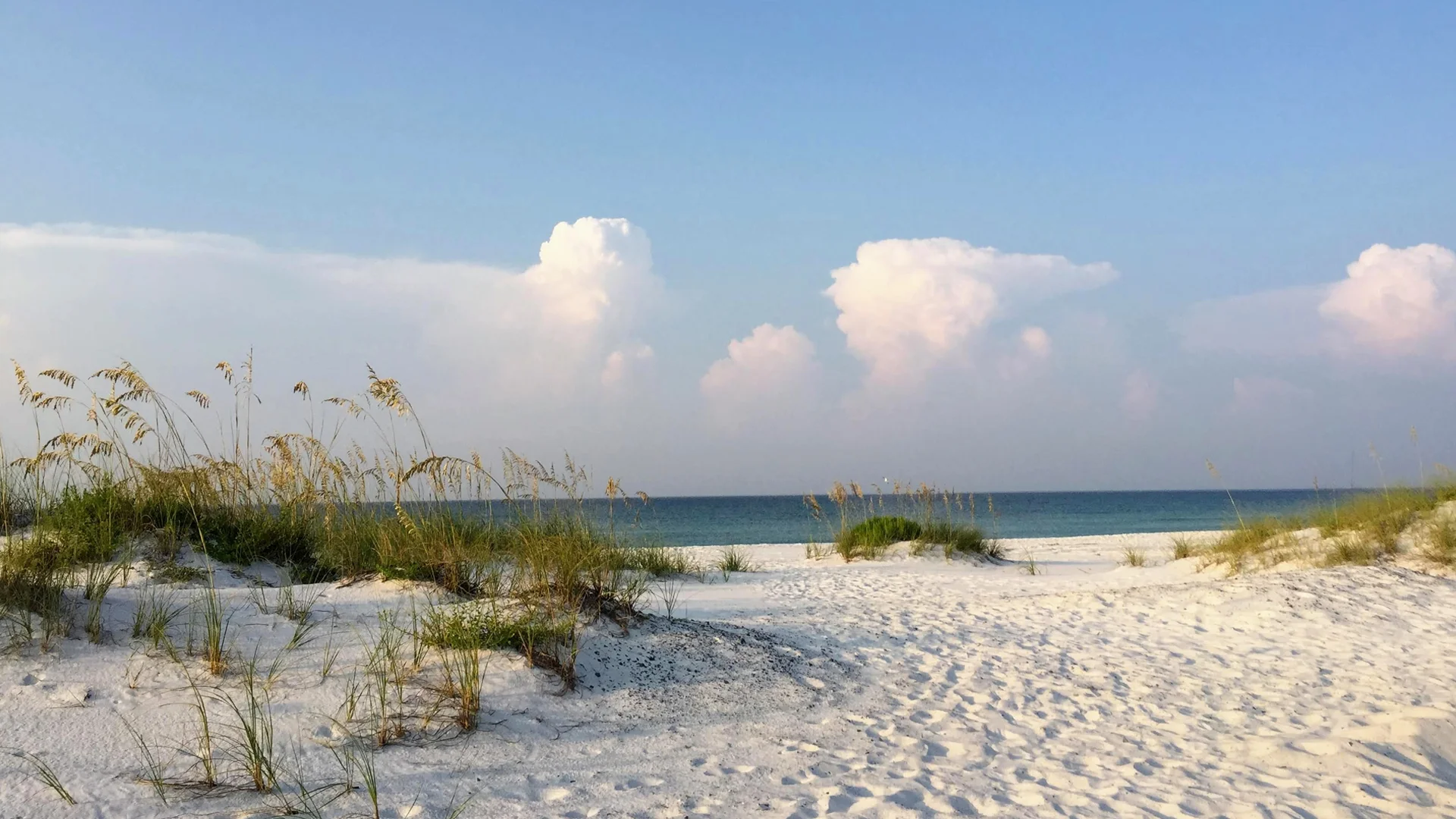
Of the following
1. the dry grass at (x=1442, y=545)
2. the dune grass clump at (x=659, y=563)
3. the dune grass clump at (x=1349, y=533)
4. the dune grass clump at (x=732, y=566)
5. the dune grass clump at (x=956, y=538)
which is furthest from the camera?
the dune grass clump at (x=956, y=538)

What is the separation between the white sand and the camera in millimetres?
3729

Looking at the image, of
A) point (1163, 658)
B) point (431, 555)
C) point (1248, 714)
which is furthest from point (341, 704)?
point (1163, 658)

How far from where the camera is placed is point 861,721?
498 cm

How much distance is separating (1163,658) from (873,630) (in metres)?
2.23

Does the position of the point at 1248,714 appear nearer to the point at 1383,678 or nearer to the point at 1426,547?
the point at 1383,678

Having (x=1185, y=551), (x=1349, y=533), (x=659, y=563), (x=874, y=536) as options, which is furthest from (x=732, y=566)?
(x=1349, y=533)

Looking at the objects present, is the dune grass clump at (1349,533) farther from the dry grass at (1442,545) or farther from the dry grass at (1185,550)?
the dry grass at (1185,550)

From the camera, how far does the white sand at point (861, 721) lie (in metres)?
3.73

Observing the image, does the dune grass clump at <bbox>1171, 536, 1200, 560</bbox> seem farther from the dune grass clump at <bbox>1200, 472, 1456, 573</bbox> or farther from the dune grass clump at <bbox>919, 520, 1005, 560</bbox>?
the dune grass clump at <bbox>919, 520, 1005, 560</bbox>

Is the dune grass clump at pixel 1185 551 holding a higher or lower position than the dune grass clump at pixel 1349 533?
lower

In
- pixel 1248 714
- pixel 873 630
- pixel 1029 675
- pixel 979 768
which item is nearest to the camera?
pixel 979 768

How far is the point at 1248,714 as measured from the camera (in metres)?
5.61

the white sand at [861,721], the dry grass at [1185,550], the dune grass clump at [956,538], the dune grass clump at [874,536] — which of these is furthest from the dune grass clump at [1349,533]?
the dune grass clump at [874,536]

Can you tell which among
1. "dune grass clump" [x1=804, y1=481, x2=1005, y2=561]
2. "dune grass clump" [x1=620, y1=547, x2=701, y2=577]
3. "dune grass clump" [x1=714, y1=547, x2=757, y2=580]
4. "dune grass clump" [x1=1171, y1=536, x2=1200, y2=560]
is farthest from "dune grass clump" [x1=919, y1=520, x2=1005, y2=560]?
"dune grass clump" [x1=620, y1=547, x2=701, y2=577]
